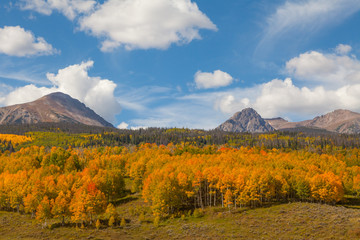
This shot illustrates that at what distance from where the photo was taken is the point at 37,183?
97.4 meters

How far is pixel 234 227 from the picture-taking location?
76.9m

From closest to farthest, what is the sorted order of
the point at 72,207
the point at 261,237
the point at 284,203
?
the point at 261,237
the point at 72,207
the point at 284,203

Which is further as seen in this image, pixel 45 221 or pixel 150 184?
pixel 150 184

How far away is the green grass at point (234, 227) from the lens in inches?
2721

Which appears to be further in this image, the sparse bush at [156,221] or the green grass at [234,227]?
the sparse bush at [156,221]

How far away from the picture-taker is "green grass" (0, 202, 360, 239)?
69125 mm

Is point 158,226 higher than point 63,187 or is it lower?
lower

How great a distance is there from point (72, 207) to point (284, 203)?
239 feet

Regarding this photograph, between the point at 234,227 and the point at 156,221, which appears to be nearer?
the point at 234,227

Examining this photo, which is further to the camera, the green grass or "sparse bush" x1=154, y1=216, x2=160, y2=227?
"sparse bush" x1=154, y1=216, x2=160, y2=227

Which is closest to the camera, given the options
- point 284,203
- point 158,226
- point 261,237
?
point 261,237

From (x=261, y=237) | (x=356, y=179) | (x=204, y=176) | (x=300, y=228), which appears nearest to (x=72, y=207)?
(x=204, y=176)

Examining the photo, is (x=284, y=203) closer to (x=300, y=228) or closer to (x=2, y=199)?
(x=300, y=228)

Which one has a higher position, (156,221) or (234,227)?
(156,221)
